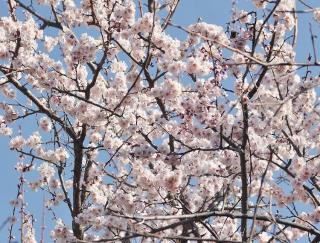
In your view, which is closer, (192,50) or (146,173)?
(146,173)

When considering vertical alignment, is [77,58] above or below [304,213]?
above

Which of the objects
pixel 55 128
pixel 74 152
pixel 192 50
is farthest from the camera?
pixel 55 128

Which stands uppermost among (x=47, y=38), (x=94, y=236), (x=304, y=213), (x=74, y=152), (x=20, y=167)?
(x=47, y=38)

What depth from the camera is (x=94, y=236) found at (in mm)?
8180

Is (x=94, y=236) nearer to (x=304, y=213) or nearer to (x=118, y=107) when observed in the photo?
(x=118, y=107)

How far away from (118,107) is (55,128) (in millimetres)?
2173

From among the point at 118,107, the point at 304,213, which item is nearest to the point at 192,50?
the point at 118,107

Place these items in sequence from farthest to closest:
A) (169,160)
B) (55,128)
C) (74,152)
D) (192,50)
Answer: (55,128) < (74,152) < (192,50) < (169,160)

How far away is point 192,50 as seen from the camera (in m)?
7.89

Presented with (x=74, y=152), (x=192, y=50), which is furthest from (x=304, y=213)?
(x=74, y=152)

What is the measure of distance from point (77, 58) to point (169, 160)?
2.08 m

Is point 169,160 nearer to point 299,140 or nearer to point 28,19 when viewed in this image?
point 299,140

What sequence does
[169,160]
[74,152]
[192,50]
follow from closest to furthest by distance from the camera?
[169,160] < [192,50] < [74,152]

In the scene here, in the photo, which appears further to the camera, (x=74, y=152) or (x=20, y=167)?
(x=20, y=167)
